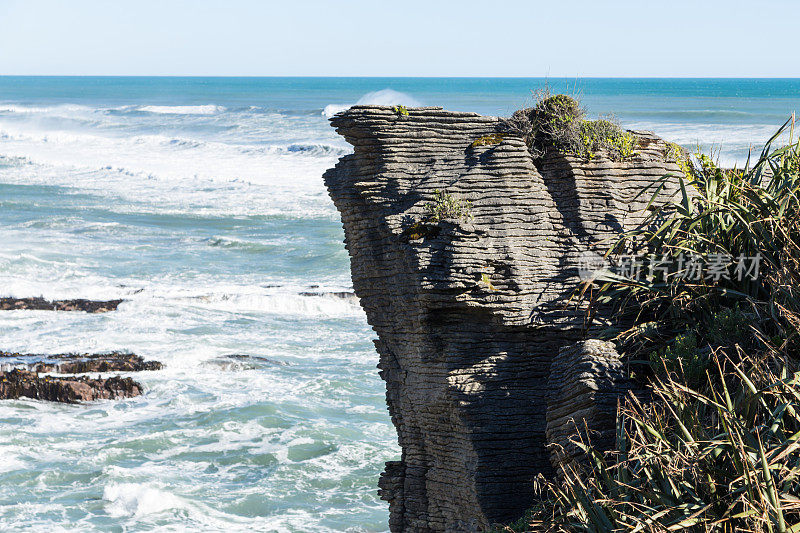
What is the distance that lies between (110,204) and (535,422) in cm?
3252

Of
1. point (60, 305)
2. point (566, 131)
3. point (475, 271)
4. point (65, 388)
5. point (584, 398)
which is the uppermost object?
point (566, 131)

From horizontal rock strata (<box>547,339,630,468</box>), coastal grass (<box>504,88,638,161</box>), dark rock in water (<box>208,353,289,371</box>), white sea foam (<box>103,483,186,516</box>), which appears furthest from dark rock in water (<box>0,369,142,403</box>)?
horizontal rock strata (<box>547,339,630,468</box>)

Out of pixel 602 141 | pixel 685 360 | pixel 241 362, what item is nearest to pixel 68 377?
pixel 241 362

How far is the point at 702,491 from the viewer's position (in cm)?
536

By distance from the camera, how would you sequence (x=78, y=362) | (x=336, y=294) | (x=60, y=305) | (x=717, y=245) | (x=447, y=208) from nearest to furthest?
(x=717, y=245)
(x=447, y=208)
(x=78, y=362)
(x=60, y=305)
(x=336, y=294)

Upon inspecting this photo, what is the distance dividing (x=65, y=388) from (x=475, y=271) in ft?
35.6

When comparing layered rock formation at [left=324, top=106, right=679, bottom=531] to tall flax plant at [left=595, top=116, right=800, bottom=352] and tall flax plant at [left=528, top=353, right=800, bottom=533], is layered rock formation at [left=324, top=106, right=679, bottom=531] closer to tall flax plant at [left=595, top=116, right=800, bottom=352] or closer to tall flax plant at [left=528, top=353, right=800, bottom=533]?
tall flax plant at [left=595, top=116, right=800, bottom=352]

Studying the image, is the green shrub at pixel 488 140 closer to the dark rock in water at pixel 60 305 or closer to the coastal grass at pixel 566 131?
the coastal grass at pixel 566 131

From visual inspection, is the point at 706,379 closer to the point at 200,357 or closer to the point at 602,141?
the point at 602,141

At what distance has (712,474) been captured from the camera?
210 inches

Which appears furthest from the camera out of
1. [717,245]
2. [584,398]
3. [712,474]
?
[717,245]

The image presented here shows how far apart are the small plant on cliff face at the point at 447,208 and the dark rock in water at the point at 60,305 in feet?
48.1

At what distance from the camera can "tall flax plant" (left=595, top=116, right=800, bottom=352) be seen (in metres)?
7.77

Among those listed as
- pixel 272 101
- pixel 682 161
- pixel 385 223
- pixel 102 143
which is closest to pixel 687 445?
pixel 385 223
